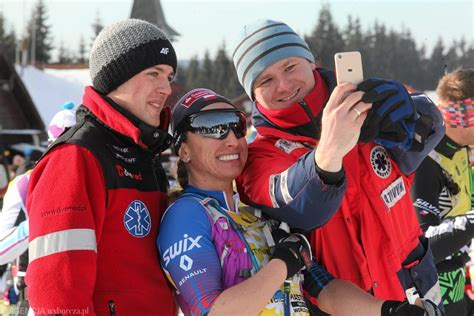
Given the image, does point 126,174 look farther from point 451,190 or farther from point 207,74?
point 207,74

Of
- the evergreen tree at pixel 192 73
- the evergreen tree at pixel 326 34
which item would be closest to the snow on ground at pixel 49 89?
the evergreen tree at pixel 326 34

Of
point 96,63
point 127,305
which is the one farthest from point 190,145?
point 127,305

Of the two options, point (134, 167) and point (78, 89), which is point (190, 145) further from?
point (78, 89)

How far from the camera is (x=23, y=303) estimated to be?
516 centimetres

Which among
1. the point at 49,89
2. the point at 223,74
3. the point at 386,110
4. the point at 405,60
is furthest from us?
the point at 223,74

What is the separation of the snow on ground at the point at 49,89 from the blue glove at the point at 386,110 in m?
28.9

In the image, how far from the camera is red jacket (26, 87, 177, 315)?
2.16m

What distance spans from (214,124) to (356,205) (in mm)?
718

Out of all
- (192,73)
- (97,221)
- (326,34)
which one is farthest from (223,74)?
(97,221)

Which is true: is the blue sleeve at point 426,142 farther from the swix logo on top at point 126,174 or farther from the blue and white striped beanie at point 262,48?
the swix logo on top at point 126,174

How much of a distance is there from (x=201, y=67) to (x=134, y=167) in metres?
78.8

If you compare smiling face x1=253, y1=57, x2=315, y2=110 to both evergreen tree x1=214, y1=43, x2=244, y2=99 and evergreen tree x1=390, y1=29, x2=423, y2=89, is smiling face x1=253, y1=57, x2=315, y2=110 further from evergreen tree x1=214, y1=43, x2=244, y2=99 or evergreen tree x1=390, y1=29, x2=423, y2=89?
evergreen tree x1=214, y1=43, x2=244, y2=99

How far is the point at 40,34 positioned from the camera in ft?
240

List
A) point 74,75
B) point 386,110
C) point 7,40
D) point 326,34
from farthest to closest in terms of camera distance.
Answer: point 326,34, point 7,40, point 74,75, point 386,110
